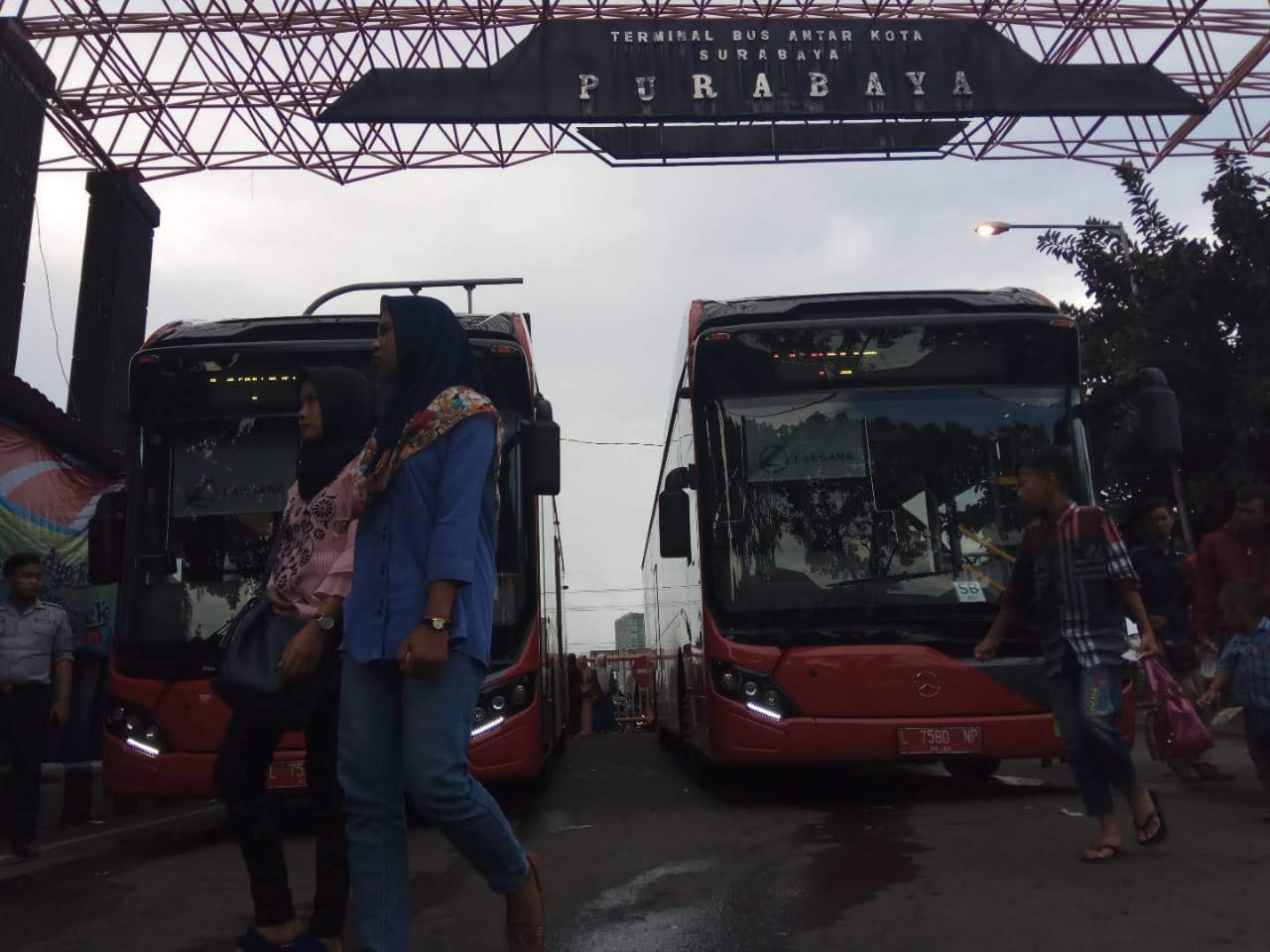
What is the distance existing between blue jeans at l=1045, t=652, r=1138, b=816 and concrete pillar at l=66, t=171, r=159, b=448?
16.8m

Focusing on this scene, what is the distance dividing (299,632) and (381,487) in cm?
50

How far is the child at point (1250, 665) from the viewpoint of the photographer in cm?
677

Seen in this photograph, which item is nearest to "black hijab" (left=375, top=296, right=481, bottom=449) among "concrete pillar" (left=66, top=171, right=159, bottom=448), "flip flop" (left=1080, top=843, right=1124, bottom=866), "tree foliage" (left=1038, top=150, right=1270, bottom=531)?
"flip flop" (left=1080, top=843, right=1124, bottom=866)

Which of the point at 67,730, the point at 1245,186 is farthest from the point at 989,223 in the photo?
the point at 67,730

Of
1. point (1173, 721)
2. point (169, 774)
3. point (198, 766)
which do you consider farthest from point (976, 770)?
point (169, 774)

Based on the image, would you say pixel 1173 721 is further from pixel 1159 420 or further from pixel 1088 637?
pixel 1088 637

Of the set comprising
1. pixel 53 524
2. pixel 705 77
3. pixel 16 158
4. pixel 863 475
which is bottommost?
pixel 863 475

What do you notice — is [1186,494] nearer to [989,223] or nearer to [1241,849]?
[989,223]

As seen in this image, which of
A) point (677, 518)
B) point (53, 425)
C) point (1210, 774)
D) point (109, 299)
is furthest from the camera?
point (109, 299)

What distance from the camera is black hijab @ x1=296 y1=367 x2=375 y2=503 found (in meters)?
4.14

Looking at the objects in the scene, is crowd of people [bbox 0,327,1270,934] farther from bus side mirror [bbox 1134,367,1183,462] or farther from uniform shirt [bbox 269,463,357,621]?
bus side mirror [bbox 1134,367,1183,462]

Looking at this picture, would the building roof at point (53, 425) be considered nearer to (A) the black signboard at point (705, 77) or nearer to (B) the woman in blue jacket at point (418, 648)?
(A) the black signboard at point (705, 77)

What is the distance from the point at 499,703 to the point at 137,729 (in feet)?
6.89

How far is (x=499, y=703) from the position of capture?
25.2ft
